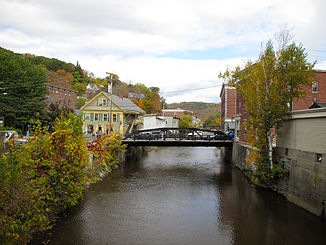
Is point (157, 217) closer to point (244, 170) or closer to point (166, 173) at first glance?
point (166, 173)

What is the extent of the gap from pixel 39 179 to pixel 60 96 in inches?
1865

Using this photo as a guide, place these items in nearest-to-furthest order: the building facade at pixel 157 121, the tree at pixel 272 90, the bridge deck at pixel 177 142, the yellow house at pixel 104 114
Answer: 1. the tree at pixel 272 90
2. the bridge deck at pixel 177 142
3. the yellow house at pixel 104 114
4. the building facade at pixel 157 121

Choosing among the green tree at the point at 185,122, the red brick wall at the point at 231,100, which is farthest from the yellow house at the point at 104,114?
the green tree at the point at 185,122

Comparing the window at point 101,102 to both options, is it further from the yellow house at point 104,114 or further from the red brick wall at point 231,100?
the red brick wall at point 231,100

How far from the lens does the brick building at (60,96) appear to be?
2005 inches

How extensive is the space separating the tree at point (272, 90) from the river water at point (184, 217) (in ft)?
13.9

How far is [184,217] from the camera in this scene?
14.6 metres

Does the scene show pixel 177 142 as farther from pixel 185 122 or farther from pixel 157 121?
pixel 185 122

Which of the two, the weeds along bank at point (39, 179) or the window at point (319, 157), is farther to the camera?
the window at point (319, 157)

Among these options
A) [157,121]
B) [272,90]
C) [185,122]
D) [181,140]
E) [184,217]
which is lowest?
[184,217]

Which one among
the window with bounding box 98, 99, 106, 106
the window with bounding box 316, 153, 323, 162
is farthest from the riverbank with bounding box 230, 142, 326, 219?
the window with bounding box 98, 99, 106, 106

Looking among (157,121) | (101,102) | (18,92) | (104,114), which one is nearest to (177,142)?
(104,114)

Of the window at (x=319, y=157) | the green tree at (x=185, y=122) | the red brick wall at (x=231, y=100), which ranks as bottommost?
the window at (x=319, y=157)

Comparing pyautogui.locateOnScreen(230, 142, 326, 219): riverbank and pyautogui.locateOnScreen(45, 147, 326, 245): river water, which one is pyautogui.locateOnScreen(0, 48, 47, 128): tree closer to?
pyautogui.locateOnScreen(45, 147, 326, 245): river water
